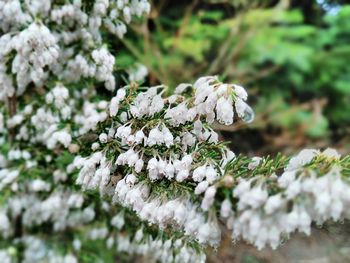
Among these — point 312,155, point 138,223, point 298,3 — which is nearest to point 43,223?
point 138,223

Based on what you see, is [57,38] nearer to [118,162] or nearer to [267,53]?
[118,162]

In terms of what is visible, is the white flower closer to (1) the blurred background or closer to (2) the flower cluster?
(2) the flower cluster

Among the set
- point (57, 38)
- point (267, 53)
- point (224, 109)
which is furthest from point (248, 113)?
point (267, 53)

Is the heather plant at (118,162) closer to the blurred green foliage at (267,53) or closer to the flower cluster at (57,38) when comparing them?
the flower cluster at (57,38)

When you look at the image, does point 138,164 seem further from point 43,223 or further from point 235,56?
point 235,56

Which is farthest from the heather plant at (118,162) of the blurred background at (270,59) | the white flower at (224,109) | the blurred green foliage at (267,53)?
the blurred green foliage at (267,53)

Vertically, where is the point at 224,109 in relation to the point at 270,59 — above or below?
below
